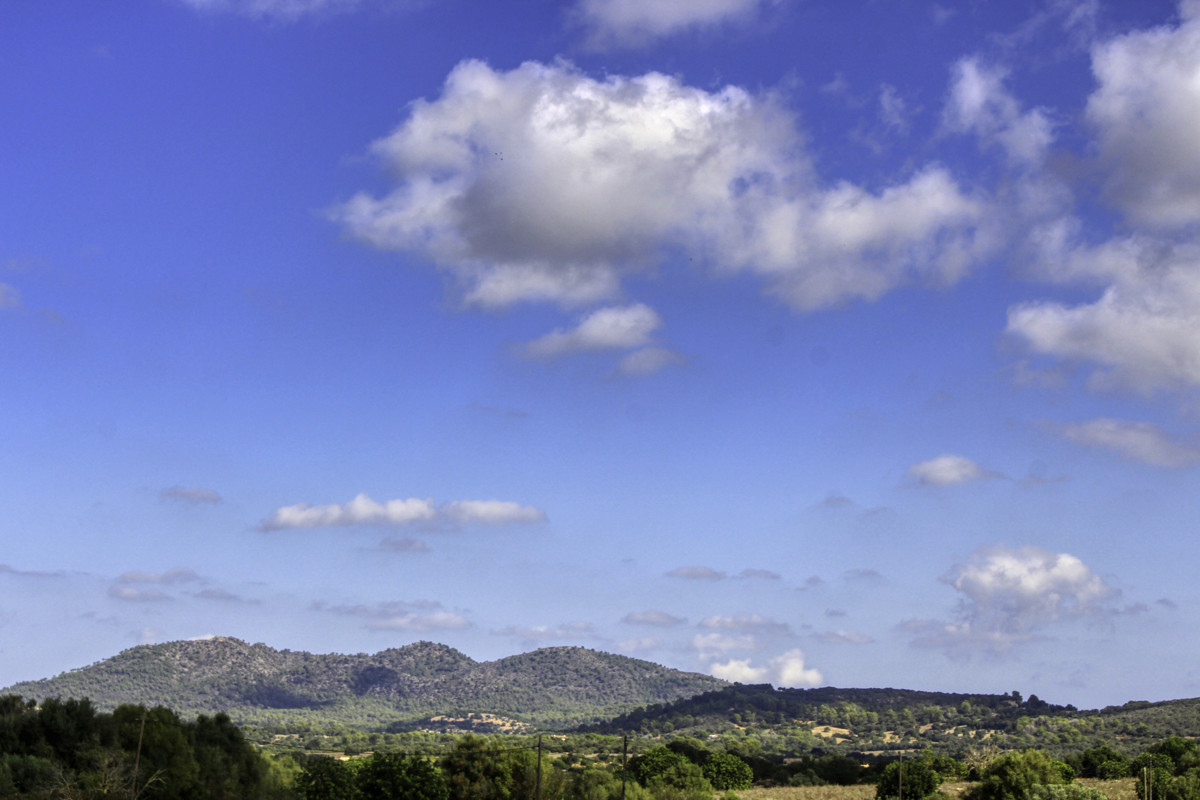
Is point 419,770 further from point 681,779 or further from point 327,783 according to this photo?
point 681,779

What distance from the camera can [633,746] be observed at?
18050 cm

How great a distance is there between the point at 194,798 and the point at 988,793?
6162cm

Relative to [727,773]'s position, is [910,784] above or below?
above

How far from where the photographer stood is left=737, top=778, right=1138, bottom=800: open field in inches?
3738

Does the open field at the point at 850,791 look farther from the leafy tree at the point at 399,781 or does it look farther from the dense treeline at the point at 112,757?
the dense treeline at the point at 112,757

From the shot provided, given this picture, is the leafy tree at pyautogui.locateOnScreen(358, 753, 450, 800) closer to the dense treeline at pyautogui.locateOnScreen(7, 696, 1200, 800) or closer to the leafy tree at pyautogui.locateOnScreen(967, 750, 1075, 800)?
the dense treeline at pyautogui.locateOnScreen(7, 696, 1200, 800)

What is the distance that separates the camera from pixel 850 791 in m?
106

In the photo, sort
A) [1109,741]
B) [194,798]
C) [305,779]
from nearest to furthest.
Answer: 1. [194,798]
2. [305,779]
3. [1109,741]

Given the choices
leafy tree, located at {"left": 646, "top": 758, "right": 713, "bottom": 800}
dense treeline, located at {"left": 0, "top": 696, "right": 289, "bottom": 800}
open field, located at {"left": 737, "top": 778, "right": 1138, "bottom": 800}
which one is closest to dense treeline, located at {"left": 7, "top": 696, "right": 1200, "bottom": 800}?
dense treeline, located at {"left": 0, "top": 696, "right": 289, "bottom": 800}

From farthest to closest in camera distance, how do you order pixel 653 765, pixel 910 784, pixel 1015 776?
pixel 653 765, pixel 910 784, pixel 1015 776

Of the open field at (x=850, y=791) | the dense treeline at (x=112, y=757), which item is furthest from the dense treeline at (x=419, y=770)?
the open field at (x=850, y=791)

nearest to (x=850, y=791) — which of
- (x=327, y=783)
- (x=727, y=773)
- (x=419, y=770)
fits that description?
(x=727, y=773)

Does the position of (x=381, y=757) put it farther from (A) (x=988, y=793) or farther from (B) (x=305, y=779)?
(A) (x=988, y=793)

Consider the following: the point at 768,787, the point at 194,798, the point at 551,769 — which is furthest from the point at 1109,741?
the point at 194,798
